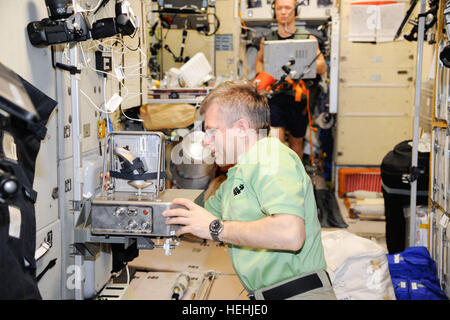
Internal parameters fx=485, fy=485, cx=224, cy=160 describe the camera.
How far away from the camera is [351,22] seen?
654 cm

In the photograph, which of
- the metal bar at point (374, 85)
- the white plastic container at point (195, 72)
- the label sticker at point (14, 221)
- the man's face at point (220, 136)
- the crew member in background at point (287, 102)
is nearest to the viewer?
the label sticker at point (14, 221)

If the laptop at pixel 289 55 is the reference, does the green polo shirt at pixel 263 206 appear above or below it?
below

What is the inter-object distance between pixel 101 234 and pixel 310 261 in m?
0.94

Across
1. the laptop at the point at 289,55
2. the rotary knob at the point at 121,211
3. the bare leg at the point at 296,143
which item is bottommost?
the bare leg at the point at 296,143

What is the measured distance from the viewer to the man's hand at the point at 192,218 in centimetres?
194

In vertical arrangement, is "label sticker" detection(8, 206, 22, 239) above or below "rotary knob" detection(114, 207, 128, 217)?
above

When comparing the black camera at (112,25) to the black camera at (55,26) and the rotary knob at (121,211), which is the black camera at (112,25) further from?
the rotary knob at (121,211)

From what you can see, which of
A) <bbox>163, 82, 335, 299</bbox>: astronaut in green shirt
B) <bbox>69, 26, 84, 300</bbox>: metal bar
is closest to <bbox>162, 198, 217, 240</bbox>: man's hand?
<bbox>163, 82, 335, 299</bbox>: astronaut in green shirt

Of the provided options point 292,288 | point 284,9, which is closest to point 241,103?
point 292,288

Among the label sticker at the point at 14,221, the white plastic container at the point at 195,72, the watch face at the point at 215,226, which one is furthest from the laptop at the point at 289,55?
the label sticker at the point at 14,221

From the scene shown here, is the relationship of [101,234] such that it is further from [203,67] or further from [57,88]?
[203,67]

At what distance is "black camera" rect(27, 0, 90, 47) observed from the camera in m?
2.38

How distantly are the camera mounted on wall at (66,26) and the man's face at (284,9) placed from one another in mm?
3874

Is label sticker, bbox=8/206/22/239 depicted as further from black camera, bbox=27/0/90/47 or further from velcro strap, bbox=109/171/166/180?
black camera, bbox=27/0/90/47
